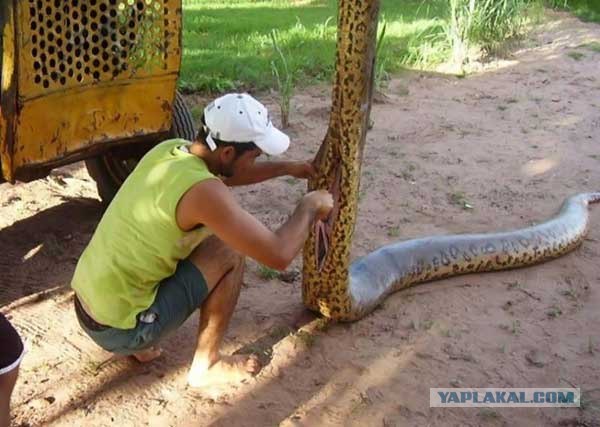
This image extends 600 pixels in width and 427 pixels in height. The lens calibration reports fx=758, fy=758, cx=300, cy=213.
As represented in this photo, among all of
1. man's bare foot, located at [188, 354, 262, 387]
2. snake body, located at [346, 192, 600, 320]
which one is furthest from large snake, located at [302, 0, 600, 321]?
man's bare foot, located at [188, 354, 262, 387]

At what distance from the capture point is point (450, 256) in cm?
417

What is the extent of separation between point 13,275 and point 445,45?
6.55 meters

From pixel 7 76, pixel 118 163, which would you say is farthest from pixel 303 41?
pixel 7 76

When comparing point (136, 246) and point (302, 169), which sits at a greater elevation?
point (302, 169)

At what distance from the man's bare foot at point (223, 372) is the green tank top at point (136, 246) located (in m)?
0.43

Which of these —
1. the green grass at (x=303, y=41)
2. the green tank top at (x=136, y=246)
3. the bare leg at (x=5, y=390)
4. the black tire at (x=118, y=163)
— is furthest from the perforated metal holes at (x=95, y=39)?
the green grass at (x=303, y=41)

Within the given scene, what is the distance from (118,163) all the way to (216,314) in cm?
183

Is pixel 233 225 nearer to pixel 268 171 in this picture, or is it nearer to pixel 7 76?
pixel 268 171

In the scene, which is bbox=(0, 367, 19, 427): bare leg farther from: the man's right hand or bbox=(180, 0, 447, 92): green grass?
bbox=(180, 0, 447, 92): green grass

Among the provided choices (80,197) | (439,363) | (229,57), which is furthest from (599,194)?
(229,57)

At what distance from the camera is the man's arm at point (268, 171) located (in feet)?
10.3

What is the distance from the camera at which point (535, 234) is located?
4.43 metres

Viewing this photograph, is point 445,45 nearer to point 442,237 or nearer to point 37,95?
point 442,237

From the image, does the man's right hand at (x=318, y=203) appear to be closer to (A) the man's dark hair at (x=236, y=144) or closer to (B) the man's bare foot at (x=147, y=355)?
(A) the man's dark hair at (x=236, y=144)
